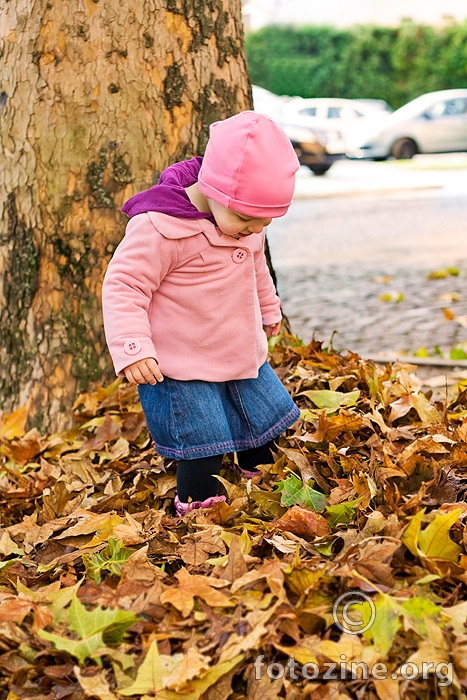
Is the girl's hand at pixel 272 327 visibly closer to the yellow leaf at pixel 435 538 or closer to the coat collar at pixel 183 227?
the coat collar at pixel 183 227

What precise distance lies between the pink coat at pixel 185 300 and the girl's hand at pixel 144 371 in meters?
0.02

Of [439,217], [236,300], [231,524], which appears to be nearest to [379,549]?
[231,524]

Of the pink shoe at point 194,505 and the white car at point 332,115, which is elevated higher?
the pink shoe at point 194,505

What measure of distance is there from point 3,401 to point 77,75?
1.32 m

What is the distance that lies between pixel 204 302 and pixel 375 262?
5915 millimetres

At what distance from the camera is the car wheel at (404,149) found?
2070 centimetres

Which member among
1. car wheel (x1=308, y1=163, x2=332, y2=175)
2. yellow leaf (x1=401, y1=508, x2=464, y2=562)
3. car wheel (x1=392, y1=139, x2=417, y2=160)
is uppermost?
yellow leaf (x1=401, y1=508, x2=464, y2=562)

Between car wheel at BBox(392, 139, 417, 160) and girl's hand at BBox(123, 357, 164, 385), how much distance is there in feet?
62.7

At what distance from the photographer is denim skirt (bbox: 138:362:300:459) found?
8.91 ft

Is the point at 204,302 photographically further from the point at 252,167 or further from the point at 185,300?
the point at 252,167

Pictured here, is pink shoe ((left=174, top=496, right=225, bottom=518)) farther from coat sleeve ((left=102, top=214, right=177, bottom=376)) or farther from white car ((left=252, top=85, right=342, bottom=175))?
white car ((left=252, top=85, right=342, bottom=175))

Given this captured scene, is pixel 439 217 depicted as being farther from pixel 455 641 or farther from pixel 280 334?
pixel 455 641

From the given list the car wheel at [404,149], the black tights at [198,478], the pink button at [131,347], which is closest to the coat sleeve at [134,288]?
the pink button at [131,347]

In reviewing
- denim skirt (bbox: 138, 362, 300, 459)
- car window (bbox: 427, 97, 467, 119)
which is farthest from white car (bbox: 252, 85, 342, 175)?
denim skirt (bbox: 138, 362, 300, 459)
